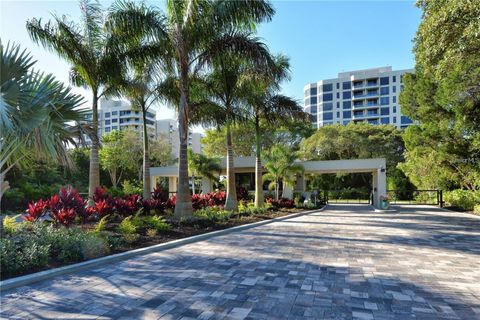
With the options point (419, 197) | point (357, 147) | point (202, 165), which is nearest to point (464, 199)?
point (419, 197)

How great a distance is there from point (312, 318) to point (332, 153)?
116 feet

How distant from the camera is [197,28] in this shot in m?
12.1

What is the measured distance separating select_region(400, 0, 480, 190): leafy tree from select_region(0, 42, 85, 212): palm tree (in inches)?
380

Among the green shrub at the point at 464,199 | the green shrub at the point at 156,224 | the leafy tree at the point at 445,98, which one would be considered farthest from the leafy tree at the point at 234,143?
the green shrub at the point at 156,224

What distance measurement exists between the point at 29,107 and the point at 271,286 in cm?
504

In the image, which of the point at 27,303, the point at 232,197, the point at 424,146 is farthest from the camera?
the point at 424,146

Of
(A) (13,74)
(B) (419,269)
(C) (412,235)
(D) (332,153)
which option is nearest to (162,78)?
(A) (13,74)

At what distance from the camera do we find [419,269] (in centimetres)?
640

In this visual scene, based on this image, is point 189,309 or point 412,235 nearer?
point 189,309

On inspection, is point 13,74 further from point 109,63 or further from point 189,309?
point 109,63

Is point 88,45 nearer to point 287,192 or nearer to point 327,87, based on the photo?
point 287,192

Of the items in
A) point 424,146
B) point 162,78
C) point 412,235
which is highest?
point 162,78

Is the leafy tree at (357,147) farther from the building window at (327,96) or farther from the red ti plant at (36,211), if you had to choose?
the building window at (327,96)

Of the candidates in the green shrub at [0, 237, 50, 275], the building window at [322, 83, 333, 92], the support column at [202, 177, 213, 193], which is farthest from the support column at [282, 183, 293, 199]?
the building window at [322, 83, 333, 92]
